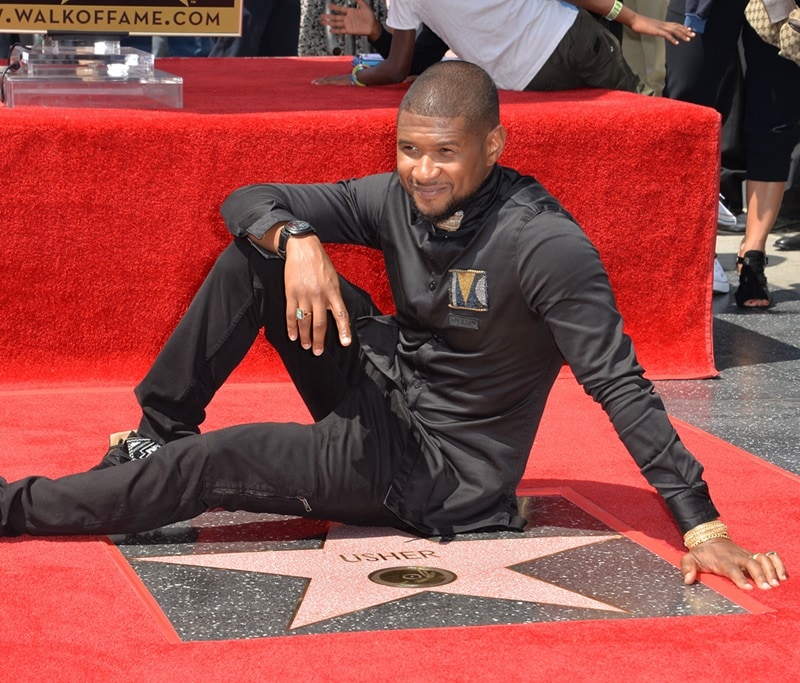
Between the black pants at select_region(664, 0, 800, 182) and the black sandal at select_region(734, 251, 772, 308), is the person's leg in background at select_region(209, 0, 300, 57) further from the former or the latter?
the black sandal at select_region(734, 251, 772, 308)

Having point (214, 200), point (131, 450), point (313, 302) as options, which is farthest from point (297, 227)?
point (214, 200)

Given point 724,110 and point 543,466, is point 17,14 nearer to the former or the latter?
point 543,466

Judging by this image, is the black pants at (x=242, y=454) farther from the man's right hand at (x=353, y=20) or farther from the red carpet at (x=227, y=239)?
the man's right hand at (x=353, y=20)

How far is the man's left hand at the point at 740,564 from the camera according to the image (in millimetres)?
2418

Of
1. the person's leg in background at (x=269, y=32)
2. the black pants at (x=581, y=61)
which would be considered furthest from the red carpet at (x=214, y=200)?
the person's leg in background at (x=269, y=32)

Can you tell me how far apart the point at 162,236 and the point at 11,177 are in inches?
17.0

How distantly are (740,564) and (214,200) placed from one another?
6.38 ft

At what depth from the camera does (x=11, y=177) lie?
145 inches

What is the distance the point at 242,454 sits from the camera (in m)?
2.53

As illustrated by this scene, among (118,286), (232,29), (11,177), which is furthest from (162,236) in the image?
(232,29)

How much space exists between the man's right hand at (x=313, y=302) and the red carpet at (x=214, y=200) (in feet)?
4.43

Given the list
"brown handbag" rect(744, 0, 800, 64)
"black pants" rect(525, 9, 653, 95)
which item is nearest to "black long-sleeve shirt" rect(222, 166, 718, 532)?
"black pants" rect(525, 9, 653, 95)

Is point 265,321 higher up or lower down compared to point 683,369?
higher up

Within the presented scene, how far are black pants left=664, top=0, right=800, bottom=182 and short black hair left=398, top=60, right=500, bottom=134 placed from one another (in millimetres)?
2680
